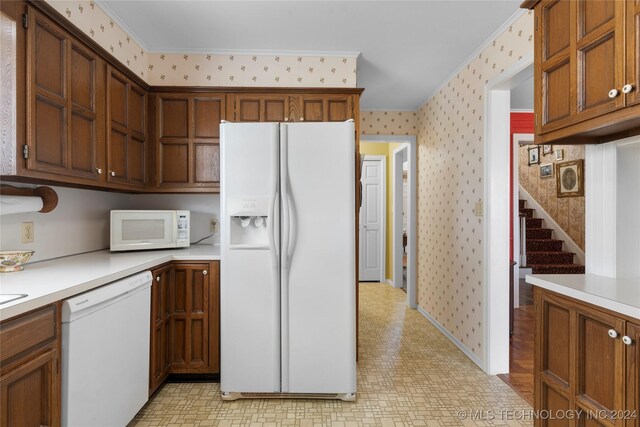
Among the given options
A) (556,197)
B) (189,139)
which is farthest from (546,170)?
(189,139)

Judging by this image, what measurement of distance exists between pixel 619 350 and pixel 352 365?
1368 mm

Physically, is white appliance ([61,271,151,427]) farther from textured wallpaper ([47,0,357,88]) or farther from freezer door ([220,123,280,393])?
textured wallpaper ([47,0,357,88])

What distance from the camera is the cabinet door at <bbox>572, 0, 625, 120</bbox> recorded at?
126 cm

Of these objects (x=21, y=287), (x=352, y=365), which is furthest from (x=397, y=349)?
(x=21, y=287)

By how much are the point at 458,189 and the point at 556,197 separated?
3921mm

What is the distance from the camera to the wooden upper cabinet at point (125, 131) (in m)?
2.20

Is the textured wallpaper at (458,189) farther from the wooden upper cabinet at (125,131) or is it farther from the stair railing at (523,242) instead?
the wooden upper cabinet at (125,131)

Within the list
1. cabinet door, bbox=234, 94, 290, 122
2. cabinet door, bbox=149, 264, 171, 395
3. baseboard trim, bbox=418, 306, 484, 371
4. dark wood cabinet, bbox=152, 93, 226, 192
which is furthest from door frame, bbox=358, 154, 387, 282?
cabinet door, bbox=149, 264, 171, 395

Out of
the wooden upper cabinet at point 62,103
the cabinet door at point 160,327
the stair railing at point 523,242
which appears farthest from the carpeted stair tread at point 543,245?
the wooden upper cabinet at point 62,103

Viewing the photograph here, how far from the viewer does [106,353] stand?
64.2 inches

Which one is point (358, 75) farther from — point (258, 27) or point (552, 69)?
point (552, 69)

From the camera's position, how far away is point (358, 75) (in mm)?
3402

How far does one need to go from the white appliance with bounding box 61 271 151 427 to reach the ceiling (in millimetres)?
1769

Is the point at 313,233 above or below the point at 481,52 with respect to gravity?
below
